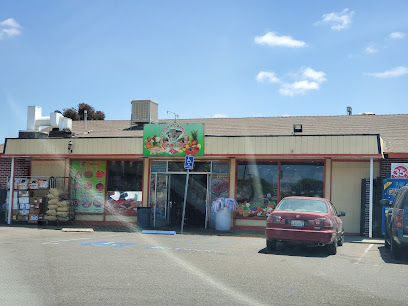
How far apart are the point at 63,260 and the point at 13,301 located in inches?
140

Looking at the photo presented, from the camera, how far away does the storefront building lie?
18.5m

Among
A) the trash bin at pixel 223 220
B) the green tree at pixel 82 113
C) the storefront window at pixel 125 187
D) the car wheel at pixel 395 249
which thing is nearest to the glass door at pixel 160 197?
the storefront window at pixel 125 187

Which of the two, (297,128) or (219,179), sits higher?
(297,128)

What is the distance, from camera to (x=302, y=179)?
1931cm

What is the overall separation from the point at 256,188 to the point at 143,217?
4.90 metres

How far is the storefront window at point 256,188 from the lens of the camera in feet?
64.2

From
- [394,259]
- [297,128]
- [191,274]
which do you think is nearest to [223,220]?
[297,128]

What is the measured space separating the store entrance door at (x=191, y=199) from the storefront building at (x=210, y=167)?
Answer: 0.15ft

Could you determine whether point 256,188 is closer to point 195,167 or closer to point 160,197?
point 195,167

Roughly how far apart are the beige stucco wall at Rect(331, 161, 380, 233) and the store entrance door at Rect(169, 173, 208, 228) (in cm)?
547

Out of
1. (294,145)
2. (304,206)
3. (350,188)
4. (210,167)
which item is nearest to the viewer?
(304,206)

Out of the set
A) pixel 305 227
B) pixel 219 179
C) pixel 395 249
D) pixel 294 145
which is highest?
pixel 294 145

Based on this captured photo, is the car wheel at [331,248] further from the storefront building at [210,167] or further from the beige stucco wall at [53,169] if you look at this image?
the beige stucco wall at [53,169]

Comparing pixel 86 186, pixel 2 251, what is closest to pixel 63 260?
pixel 2 251
